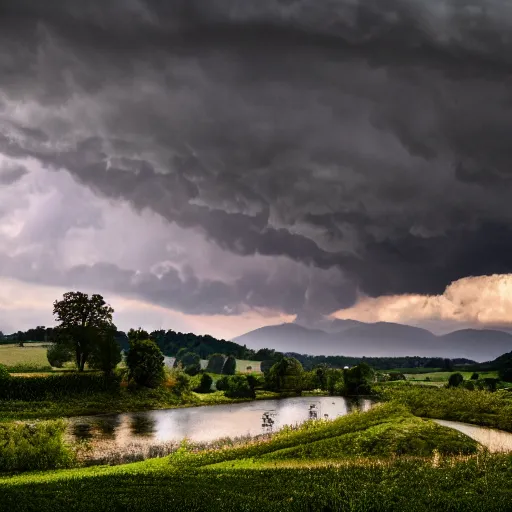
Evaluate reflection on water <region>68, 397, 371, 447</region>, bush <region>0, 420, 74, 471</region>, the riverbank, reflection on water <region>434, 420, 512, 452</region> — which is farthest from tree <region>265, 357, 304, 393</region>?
bush <region>0, 420, 74, 471</region>

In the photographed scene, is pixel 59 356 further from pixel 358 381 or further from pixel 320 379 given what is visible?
pixel 320 379

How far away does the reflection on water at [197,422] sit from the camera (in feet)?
163

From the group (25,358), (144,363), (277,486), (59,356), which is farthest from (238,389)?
(277,486)

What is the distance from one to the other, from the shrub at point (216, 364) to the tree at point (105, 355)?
72.4 metres

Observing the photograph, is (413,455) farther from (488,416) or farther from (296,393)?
(296,393)

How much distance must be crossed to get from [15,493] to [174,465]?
12.8 meters

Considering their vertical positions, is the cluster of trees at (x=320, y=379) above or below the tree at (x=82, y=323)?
below

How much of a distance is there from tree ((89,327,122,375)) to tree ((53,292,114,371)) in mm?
683

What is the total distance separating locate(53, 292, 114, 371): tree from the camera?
77.5m

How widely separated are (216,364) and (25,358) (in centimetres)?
6976

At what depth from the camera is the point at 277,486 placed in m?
25.5

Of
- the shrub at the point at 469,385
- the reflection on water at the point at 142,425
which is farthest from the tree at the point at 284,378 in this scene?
the reflection on water at the point at 142,425

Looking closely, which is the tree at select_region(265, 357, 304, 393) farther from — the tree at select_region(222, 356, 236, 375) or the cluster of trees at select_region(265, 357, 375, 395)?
the tree at select_region(222, 356, 236, 375)

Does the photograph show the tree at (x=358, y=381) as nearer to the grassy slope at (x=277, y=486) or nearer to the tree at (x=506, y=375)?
the tree at (x=506, y=375)
